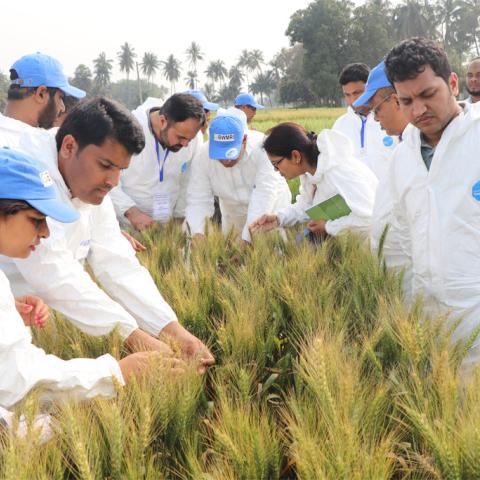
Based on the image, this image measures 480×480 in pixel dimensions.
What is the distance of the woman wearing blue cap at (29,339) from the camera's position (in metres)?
1.26

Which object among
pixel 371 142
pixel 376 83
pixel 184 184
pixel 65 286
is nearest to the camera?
pixel 65 286

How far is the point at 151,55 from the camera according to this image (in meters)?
94.6

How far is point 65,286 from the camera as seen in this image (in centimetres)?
183

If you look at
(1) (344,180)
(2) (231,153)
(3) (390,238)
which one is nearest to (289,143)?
(1) (344,180)

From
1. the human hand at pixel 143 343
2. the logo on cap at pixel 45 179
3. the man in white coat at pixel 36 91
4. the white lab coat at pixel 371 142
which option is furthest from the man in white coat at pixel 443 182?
the man in white coat at pixel 36 91

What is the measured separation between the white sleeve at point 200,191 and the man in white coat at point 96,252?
5.04ft

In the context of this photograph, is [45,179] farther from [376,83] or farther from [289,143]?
[376,83]

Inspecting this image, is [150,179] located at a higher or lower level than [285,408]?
higher

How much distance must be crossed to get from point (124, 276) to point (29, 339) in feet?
2.45

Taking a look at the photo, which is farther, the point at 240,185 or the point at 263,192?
the point at 240,185

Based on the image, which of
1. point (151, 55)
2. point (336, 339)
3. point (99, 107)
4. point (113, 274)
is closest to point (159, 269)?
point (113, 274)

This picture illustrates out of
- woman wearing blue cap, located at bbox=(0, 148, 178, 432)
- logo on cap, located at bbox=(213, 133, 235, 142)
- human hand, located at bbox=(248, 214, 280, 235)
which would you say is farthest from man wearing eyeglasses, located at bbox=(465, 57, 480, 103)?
woman wearing blue cap, located at bbox=(0, 148, 178, 432)

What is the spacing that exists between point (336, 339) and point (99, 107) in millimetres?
1159

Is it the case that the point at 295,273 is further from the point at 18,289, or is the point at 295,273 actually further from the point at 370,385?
the point at 18,289
